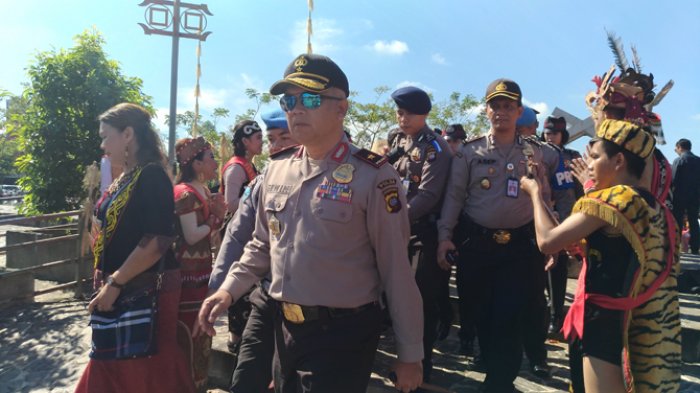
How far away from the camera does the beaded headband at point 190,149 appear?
12.5ft

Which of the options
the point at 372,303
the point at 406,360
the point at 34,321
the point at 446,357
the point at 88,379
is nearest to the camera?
the point at 406,360

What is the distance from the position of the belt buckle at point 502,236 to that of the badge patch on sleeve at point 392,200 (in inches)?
57.8

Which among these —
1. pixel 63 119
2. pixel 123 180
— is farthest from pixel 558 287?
pixel 63 119

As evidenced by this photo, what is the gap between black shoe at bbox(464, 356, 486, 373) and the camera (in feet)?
12.6

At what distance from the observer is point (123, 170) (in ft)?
9.95

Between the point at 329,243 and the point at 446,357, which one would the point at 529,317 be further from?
the point at 329,243

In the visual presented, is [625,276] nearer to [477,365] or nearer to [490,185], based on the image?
[490,185]

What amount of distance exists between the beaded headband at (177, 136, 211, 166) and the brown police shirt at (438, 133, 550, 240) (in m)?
2.04

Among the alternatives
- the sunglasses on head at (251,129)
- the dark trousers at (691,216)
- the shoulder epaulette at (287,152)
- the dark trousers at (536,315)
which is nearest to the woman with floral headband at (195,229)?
the sunglasses on head at (251,129)

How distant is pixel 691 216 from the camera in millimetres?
8922

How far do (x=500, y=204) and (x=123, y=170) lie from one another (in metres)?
2.54

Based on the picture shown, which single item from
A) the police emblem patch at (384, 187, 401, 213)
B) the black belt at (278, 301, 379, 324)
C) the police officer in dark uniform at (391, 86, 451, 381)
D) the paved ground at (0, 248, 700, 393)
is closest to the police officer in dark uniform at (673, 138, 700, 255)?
the paved ground at (0, 248, 700, 393)

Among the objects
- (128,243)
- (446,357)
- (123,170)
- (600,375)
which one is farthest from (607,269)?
(123,170)

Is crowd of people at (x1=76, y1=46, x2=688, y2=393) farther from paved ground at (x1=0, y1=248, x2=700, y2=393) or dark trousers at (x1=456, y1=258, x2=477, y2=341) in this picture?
paved ground at (x1=0, y1=248, x2=700, y2=393)
